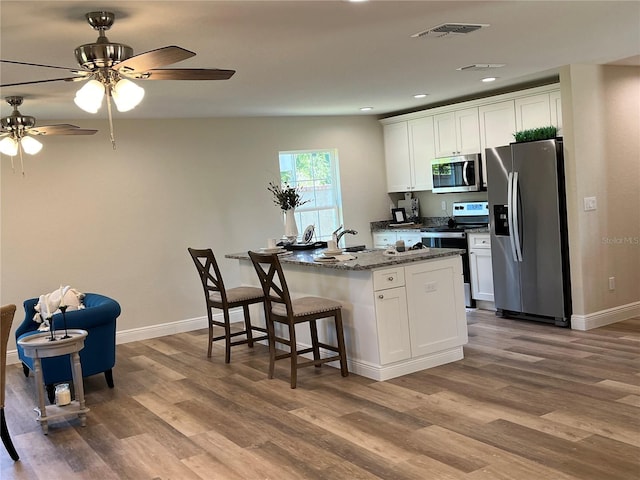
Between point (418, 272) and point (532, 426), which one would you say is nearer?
point (532, 426)

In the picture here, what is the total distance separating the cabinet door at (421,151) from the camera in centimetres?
768

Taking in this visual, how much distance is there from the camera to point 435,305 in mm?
4996

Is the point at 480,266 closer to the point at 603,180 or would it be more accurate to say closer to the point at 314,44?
the point at 603,180

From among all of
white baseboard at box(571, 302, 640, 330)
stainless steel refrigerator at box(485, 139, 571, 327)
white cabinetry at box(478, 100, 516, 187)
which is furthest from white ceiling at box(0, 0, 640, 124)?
white baseboard at box(571, 302, 640, 330)

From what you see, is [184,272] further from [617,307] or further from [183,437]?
[617,307]

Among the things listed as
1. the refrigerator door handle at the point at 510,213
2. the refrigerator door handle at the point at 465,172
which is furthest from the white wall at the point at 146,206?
the refrigerator door handle at the point at 510,213

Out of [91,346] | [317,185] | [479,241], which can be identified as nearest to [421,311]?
[479,241]

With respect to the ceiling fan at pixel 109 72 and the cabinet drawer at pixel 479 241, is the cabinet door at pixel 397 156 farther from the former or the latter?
the ceiling fan at pixel 109 72

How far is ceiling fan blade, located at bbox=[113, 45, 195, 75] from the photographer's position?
271cm

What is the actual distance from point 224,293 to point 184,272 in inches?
69.6

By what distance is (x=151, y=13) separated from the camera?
10.2 feet

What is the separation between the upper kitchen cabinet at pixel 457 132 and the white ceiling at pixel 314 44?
0.62 meters

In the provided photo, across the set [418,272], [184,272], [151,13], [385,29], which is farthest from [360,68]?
[184,272]

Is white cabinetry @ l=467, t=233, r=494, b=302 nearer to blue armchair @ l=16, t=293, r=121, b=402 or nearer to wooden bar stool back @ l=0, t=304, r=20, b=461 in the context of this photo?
blue armchair @ l=16, t=293, r=121, b=402
